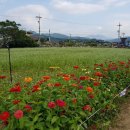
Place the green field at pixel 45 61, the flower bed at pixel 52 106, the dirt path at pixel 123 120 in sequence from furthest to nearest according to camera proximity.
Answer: the green field at pixel 45 61, the dirt path at pixel 123 120, the flower bed at pixel 52 106

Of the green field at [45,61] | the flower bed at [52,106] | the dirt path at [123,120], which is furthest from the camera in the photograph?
the green field at [45,61]

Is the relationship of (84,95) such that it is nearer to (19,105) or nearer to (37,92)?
(37,92)

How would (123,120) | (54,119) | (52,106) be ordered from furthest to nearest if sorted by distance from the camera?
(123,120)
(54,119)
(52,106)

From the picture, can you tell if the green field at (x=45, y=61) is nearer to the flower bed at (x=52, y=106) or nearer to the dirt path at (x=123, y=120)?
the dirt path at (x=123, y=120)

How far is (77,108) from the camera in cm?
399

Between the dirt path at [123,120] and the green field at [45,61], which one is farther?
the green field at [45,61]

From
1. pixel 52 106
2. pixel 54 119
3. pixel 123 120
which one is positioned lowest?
pixel 123 120

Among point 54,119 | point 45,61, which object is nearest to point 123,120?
point 54,119

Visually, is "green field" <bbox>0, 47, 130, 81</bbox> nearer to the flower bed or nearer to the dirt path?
the dirt path

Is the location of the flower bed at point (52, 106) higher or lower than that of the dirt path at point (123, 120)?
higher

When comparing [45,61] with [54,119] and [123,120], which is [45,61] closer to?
[123,120]

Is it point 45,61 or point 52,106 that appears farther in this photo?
point 45,61

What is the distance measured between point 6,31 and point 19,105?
5.23 metres

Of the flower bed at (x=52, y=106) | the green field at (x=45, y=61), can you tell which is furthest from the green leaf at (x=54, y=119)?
the green field at (x=45, y=61)
